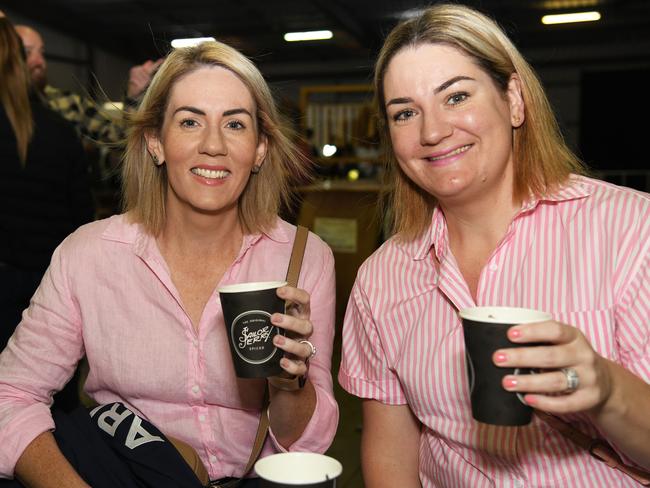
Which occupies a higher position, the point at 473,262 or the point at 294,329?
the point at 473,262

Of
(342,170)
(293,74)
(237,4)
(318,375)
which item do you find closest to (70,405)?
(318,375)

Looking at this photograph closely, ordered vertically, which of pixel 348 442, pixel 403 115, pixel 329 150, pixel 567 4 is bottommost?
pixel 348 442

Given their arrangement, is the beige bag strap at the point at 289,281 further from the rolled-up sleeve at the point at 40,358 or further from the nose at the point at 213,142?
the rolled-up sleeve at the point at 40,358

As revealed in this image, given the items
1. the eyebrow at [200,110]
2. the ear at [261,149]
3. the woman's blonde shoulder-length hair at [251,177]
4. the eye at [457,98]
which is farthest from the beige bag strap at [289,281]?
the eye at [457,98]

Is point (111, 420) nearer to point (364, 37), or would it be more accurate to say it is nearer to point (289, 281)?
point (289, 281)

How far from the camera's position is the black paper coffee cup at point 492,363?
1.03 m

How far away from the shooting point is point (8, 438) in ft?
5.62

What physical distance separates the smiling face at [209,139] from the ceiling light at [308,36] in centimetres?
1500

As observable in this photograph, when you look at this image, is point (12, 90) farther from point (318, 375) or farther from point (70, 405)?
point (318, 375)

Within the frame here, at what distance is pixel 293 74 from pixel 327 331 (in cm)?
1846

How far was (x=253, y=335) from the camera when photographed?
1.40 metres

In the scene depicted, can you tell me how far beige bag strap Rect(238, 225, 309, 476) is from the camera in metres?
1.86

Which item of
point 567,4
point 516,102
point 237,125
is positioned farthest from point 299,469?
point 567,4

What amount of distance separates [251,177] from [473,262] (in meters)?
0.82
